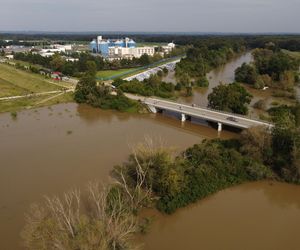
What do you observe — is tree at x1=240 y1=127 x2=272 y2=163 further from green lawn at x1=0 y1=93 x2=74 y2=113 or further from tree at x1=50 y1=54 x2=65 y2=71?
tree at x1=50 y1=54 x2=65 y2=71

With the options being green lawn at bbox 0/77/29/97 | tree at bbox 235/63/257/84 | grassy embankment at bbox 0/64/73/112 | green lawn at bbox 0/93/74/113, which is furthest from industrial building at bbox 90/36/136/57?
green lawn at bbox 0/93/74/113

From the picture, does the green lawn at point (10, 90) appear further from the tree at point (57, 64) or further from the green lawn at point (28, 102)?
the tree at point (57, 64)

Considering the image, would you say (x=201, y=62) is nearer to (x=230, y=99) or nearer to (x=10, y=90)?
(x=230, y=99)

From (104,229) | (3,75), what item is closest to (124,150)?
(104,229)

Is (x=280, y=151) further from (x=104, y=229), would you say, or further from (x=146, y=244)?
(x=104, y=229)

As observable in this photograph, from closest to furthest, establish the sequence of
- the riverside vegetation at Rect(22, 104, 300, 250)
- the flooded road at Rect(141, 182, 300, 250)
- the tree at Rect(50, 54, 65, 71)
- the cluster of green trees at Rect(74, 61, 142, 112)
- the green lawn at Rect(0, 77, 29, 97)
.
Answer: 1. the riverside vegetation at Rect(22, 104, 300, 250)
2. the flooded road at Rect(141, 182, 300, 250)
3. the cluster of green trees at Rect(74, 61, 142, 112)
4. the green lawn at Rect(0, 77, 29, 97)
5. the tree at Rect(50, 54, 65, 71)

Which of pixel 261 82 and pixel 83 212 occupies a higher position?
pixel 261 82
